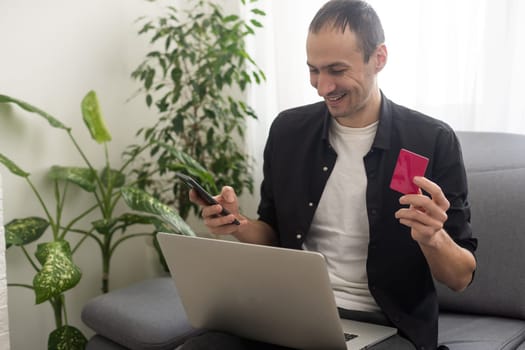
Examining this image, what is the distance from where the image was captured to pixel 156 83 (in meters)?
2.72

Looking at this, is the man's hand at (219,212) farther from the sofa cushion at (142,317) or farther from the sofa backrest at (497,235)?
the sofa backrest at (497,235)

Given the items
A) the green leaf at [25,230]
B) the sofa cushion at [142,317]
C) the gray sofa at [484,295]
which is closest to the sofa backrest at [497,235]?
the gray sofa at [484,295]

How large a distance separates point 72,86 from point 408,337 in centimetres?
157

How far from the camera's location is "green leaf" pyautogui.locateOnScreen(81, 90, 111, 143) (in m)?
2.29

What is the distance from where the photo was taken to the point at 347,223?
5.08 ft

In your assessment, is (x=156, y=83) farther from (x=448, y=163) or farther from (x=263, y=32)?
(x=448, y=163)

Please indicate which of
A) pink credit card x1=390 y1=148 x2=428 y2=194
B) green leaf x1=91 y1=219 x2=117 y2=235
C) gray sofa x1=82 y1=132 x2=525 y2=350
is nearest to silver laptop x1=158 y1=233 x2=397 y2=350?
pink credit card x1=390 y1=148 x2=428 y2=194

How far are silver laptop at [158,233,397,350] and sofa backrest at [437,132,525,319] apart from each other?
0.45m

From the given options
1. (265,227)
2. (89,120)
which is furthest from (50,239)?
(265,227)

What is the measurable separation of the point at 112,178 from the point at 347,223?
3.82 feet

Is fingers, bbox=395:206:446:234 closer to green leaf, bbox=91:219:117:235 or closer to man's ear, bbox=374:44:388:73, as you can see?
man's ear, bbox=374:44:388:73

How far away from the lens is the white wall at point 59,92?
2.27m

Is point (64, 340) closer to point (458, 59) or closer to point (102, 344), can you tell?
point (102, 344)

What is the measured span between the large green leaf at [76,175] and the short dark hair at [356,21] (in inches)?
44.2
